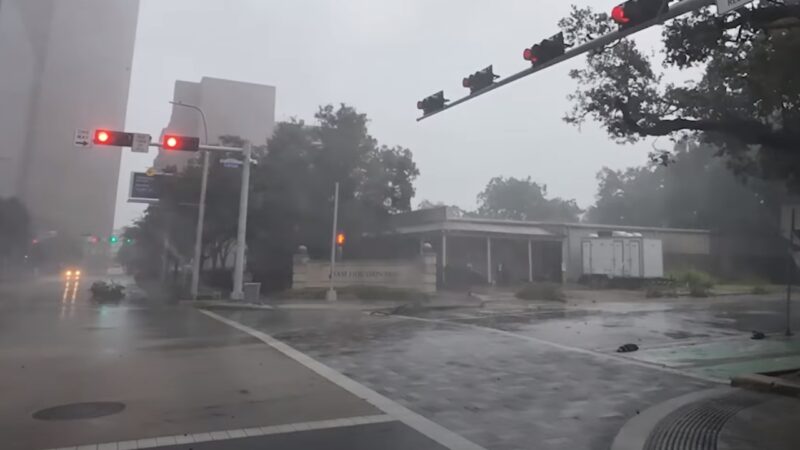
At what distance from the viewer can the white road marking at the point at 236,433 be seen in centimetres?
535

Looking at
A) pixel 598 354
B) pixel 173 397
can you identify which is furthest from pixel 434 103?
pixel 173 397

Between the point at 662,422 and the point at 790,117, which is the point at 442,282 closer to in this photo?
the point at 790,117

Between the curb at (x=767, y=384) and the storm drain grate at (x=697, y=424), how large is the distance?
0.39 m

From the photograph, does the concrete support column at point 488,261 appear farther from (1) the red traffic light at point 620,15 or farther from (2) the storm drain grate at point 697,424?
(1) the red traffic light at point 620,15

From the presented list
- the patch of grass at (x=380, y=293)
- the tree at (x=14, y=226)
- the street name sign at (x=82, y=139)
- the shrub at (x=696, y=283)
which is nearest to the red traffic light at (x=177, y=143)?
the street name sign at (x=82, y=139)

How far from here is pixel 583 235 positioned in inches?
1638

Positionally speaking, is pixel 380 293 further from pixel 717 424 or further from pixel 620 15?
pixel 717 424

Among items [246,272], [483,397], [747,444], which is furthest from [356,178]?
[747,444]

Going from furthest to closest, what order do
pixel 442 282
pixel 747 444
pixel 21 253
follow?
pixel 442 282 → pixel 21 253 → pixel 747 444

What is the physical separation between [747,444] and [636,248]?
3177 centimetres

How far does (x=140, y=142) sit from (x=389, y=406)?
1350 centimetres

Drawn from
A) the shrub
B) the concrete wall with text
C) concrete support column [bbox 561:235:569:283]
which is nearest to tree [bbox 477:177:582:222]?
concrete support column [bbox 561:235:569:283]

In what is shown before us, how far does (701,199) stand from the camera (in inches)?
1916

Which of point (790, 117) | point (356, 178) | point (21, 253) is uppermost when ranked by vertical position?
point (356, 178)
